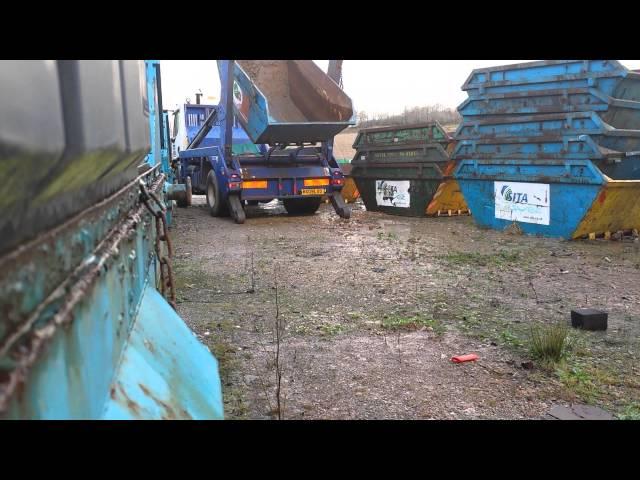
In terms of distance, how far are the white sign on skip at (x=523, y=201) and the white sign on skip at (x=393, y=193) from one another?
2609 mm

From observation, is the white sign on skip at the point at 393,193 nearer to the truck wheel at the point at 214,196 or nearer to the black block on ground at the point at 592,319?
the truck wheel at the point at 214,196

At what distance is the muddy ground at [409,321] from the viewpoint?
3.28m

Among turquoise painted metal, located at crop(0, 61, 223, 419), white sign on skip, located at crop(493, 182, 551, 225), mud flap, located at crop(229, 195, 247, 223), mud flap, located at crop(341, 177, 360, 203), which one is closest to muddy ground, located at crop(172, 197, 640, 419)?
white sign on skip, located at crop(493, 182, 551, 225)

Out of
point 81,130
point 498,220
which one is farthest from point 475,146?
point 81,130

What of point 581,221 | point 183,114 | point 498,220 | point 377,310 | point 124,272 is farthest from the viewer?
point 183,114

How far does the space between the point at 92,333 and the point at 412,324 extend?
12.2 ft

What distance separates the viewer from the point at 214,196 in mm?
11594

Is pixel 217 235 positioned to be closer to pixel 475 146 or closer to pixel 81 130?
pixel 475 146

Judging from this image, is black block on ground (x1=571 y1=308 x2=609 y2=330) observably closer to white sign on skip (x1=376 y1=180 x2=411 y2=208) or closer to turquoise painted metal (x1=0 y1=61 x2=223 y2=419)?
turquoise painted metal (x1=0 y1=61 x2=223 y2=419)

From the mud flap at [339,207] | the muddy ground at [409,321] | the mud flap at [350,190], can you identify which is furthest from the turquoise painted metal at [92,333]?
the mud flap at [350,190]

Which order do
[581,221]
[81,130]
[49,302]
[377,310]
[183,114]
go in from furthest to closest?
[183,114]
[581,221]
[377,310]
[81,130]
[49,302]

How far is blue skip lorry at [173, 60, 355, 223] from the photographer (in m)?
10.3

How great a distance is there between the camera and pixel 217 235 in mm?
9523

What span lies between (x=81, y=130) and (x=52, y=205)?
0.17 metres
